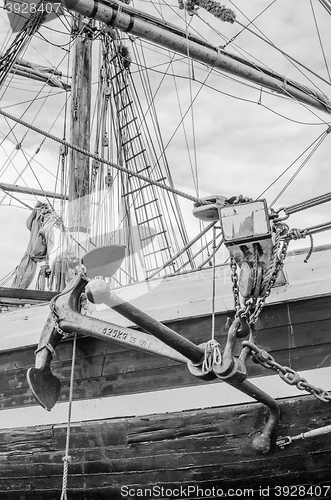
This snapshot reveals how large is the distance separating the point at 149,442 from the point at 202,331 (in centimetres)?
76

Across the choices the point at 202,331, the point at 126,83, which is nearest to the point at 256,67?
the point at 126,83

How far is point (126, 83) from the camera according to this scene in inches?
411

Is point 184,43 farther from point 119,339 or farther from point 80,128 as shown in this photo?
point 119,339

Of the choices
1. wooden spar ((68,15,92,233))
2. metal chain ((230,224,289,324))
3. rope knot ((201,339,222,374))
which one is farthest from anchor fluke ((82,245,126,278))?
wooden spar ((68,15,92,233))

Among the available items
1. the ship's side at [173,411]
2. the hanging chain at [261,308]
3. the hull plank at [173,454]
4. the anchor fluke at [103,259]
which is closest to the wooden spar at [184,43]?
the anchor fluke at [103,259]

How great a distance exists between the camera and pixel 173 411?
3566mm

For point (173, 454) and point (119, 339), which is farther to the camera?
point (173, 454)

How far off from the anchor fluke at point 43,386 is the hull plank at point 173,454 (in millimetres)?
632

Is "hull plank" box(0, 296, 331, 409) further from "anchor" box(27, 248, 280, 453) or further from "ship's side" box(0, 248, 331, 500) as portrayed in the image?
"anchor" box(27, 248, 280, 453)

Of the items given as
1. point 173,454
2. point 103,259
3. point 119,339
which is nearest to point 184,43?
point 103,259

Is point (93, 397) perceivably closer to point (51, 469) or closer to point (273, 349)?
point (51, 469)

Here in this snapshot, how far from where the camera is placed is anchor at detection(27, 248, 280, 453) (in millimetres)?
2531

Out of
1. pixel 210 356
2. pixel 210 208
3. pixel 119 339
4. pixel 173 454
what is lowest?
pixel 173 454

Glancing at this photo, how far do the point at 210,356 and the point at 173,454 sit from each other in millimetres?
1280
